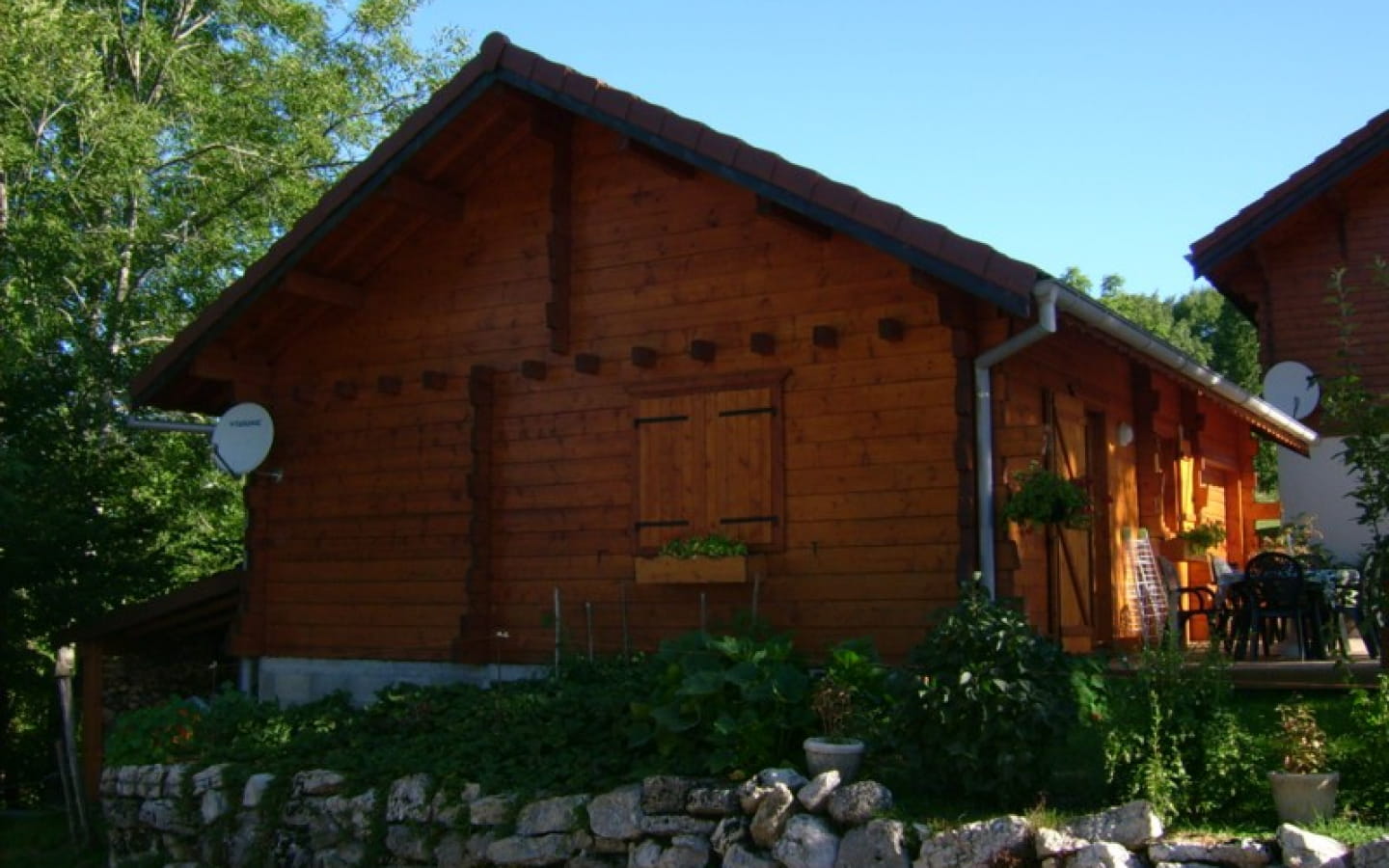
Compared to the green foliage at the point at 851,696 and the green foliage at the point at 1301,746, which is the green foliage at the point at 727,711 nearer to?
the green foliage at the point at 851,696

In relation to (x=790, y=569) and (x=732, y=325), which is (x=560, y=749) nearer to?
(x=790, y=569)

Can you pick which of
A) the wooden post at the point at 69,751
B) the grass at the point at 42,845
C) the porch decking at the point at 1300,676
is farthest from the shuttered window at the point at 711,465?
the wooden post at the point at 69,751

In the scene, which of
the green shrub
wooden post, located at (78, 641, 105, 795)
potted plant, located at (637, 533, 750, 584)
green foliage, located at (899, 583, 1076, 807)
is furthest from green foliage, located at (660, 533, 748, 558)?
wooden post, located at (78, 641, 105, 795)

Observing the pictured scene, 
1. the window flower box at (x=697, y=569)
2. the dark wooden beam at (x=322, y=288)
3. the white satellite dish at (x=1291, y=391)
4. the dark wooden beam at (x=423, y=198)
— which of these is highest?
the dark wooden beam at (x=423, y=198)

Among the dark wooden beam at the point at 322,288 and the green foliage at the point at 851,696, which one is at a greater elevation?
the dark wooden beam at the point at 322,288

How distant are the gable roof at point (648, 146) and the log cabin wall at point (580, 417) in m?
0.54

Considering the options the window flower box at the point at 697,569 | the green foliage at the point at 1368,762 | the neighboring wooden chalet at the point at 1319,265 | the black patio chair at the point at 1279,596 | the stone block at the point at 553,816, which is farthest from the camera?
the neighboring wooden chalet at the point at 1319,265

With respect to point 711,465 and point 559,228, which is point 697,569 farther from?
point 559,228

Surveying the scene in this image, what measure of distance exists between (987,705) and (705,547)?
331 cm

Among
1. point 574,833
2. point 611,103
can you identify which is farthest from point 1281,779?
point 611,103

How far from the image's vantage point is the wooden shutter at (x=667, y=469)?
9.70 metres

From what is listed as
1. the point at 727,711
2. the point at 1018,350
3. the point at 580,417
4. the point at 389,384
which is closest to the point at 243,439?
the point at 389,384

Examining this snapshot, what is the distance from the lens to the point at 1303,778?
572 centimetres

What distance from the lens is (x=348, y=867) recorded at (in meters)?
8.17
